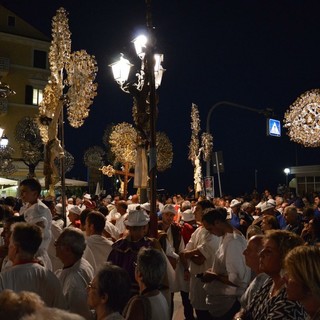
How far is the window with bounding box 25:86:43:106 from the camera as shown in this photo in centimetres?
4400

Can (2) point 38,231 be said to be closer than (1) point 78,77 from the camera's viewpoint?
Yes

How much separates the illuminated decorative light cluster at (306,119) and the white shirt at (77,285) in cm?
1018

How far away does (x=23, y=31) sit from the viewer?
44.4 m

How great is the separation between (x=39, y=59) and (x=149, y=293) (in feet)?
145

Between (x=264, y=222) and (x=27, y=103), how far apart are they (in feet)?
130

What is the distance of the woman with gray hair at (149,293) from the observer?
3500 mm

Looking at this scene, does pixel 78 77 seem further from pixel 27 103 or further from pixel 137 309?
pixel 27 103

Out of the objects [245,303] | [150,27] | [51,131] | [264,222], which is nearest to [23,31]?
[51,131]

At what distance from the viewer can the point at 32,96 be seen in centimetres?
4434

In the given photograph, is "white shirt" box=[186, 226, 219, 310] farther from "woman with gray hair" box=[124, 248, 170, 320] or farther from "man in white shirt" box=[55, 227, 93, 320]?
"woman with gray hair" box=[124, 248, 170, 320]

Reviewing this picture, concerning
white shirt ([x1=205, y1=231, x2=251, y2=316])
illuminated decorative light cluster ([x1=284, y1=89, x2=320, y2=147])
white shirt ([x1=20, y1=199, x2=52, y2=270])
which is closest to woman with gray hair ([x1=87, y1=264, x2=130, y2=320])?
white shirt ([x1=205, y1=231, x2=251, y2=316])

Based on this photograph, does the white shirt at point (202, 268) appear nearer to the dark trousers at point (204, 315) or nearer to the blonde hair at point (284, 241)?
the dark trousers at point (204, 315)

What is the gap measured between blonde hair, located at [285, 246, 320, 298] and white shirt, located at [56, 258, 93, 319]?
6.87ft

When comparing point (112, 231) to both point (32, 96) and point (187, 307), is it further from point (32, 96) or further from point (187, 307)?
point (32, 96)
